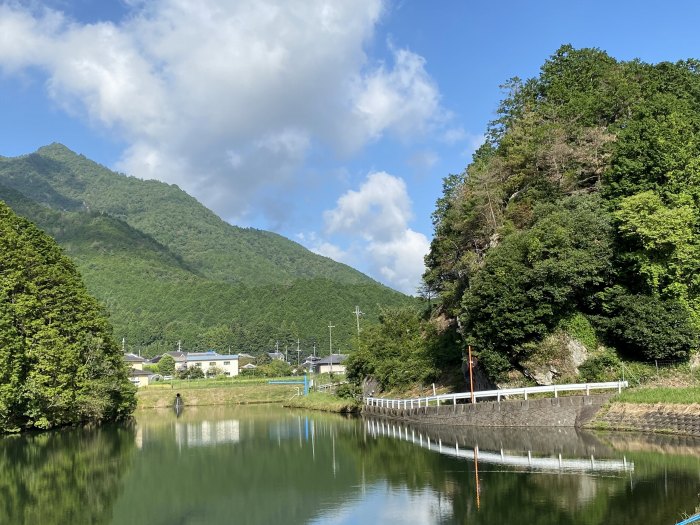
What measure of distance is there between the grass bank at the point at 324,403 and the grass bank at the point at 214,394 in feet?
19.1

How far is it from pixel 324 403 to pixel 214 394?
20157 mm

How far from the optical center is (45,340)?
38.6m

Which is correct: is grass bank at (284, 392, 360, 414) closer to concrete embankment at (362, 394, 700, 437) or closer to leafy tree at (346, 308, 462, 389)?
leafy tree at (346, 308, 462, 389)

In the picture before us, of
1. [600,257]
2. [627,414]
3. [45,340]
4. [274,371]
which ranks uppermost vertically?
[600,257]

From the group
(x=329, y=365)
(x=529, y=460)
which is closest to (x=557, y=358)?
(x=529, y=460)

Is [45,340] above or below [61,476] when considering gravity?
above

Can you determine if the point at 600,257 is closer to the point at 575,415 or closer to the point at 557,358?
the point at 557,358

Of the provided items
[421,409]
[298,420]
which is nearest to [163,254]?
[298,420]

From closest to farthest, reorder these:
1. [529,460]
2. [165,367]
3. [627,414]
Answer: [529,460], [627,414], [165,367]

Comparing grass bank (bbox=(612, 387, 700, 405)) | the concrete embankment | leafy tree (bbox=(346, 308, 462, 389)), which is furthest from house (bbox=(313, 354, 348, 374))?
grass bank (bbox=(612, 387, 700, 405))

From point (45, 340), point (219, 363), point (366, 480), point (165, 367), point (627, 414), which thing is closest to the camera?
point (366, 480)

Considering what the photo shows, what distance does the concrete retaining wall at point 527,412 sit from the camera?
28641mm

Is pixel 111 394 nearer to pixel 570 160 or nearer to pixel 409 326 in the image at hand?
pixel 409 326

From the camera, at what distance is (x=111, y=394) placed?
48.0 meters
